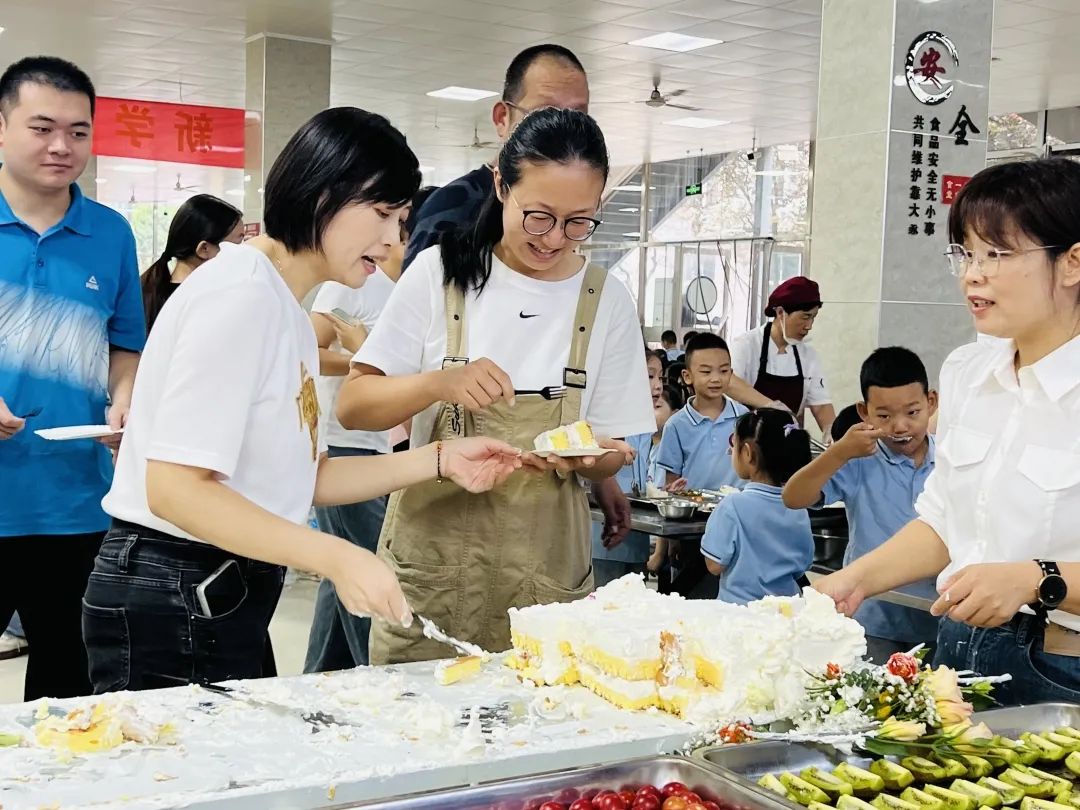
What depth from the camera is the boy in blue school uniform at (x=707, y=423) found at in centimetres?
581

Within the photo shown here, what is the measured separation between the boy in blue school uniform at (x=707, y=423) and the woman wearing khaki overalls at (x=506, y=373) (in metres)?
3.27

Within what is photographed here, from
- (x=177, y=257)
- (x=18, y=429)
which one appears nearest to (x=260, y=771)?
(x=18, y=429)

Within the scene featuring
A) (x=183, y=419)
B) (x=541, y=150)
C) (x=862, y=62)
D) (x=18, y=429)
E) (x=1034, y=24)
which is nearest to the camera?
(x=183, y=419)

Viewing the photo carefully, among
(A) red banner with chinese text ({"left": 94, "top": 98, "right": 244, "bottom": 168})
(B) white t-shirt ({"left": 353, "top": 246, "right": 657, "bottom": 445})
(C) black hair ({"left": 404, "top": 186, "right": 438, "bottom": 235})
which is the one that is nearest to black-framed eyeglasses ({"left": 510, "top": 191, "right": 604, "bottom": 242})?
(B) white t-shirt ({"left": 353, "top": 246, "right": 657, "bottom": 445})

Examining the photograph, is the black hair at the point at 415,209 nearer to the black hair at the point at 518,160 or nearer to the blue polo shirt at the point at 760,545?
Result: the black hair at the point at 518,160

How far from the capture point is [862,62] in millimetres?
5723

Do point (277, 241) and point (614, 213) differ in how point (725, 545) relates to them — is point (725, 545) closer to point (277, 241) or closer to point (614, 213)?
point (277, 241)

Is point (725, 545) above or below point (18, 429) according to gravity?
below

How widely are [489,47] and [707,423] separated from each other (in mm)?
5819

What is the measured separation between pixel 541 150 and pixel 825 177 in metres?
3.90

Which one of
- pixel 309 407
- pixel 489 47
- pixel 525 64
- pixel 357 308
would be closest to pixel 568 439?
pixel 309 407

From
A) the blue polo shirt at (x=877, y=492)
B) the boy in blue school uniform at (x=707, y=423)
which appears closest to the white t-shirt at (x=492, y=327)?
the blue polo shirt at (x=877, y=492)

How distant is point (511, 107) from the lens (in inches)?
116

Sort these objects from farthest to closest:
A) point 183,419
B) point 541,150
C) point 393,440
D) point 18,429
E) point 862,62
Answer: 1. point 862,62
2. point 393,440
3. point 18,429
4. point 541,150
5. point 183,419
